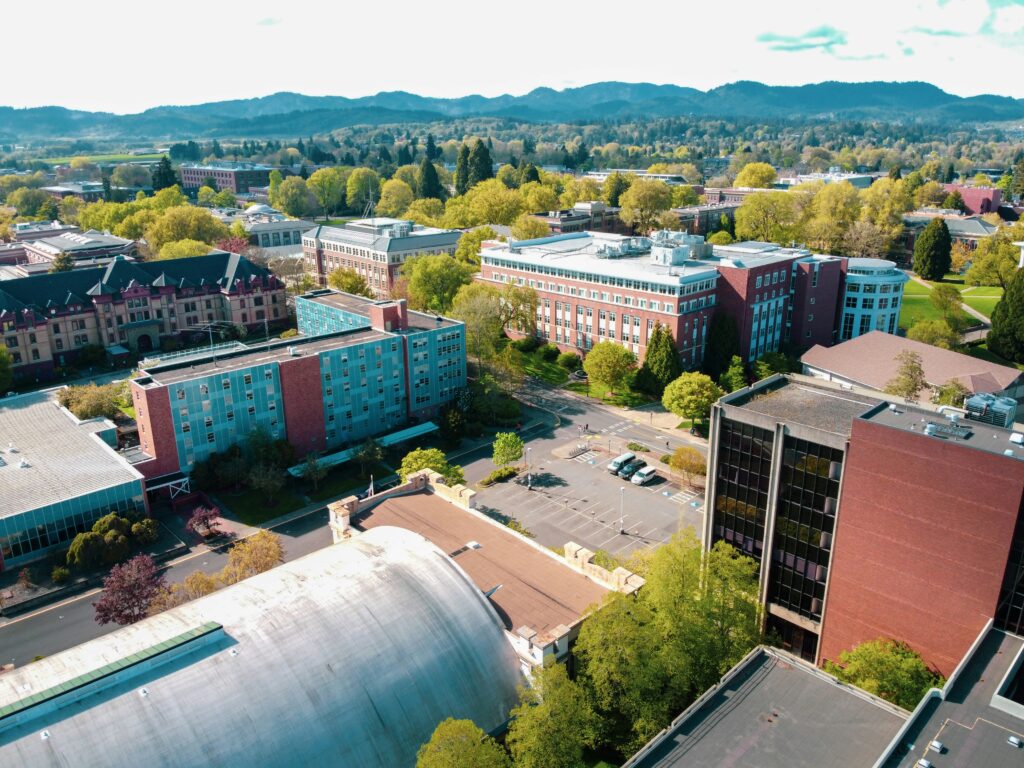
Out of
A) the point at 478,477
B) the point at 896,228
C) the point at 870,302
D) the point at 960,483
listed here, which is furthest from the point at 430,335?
the point at 896,228

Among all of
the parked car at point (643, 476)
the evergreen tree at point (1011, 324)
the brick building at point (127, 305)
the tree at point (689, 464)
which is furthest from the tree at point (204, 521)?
the evergreen tree at point (1011, 324)

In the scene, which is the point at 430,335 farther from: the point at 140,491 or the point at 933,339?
the point at 933,339

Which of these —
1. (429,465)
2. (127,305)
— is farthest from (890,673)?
(127,305)

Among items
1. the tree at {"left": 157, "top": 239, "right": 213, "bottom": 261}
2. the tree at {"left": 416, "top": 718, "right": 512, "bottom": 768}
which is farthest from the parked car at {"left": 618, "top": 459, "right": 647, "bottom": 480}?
the tree at {"left": 157, "top": 239, "right": 213, "bottom": 261}

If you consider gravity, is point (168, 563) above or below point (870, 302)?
below

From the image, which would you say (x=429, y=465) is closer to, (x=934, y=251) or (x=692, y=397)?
(x=692, y=397)

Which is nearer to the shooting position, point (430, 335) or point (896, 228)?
point (430, 335)

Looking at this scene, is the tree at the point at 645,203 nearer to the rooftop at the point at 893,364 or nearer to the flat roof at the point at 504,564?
the rooftop at the point at 893,364

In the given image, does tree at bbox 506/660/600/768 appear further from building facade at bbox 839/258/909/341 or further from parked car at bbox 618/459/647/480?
building facade at bbox 839/258/909/341
